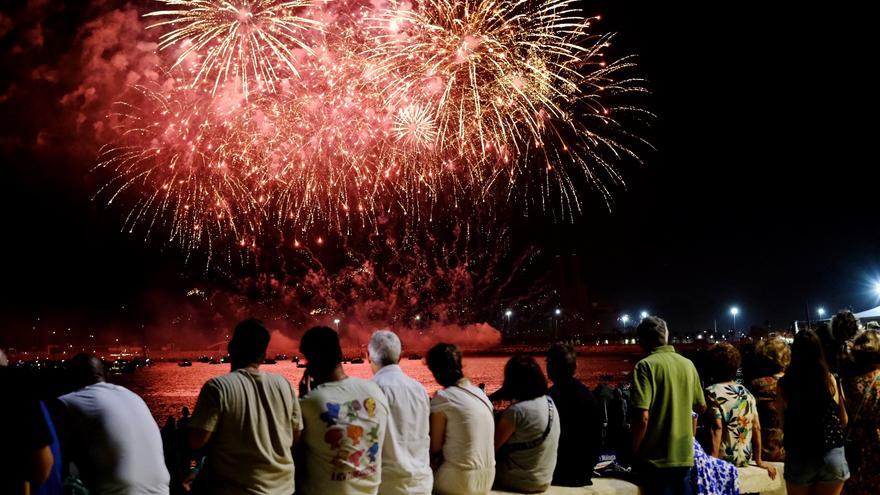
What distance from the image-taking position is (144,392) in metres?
94.9

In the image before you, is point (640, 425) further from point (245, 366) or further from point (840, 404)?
point (245, 366)

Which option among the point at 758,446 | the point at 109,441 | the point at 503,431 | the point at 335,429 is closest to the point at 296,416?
the point at 335,429

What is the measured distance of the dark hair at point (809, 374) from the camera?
577 cm

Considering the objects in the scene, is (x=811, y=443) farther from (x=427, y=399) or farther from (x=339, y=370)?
(x=339, y=370)

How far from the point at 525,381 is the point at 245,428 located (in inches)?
93.9

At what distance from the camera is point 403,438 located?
16.3ft

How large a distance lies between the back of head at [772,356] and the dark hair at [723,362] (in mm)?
705

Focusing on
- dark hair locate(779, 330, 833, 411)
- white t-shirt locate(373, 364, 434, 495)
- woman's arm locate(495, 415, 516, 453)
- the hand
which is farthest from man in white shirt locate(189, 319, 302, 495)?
the hand

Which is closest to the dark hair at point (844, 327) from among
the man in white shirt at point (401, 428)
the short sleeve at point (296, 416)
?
the man in white shirt at point (401, 428)

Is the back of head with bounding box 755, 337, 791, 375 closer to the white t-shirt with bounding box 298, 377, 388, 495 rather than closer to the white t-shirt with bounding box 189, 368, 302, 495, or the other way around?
the white t-shirt with bounding box 298, 377, 388, 495

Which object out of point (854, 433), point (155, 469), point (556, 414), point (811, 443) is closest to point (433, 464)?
point (556, 414)

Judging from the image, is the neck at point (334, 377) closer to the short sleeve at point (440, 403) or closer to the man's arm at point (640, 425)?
the short sleeve at point (440, 403)

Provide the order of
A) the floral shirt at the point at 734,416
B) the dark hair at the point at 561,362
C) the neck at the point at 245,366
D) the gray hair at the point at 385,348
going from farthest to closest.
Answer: the floral shirt at the point at 734,416
the dark hair at the point at 561,362
the gray hair at the point at 385,348
the neck at the point at 245,366

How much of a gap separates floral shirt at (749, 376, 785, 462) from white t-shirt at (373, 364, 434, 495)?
4079 millimetres
